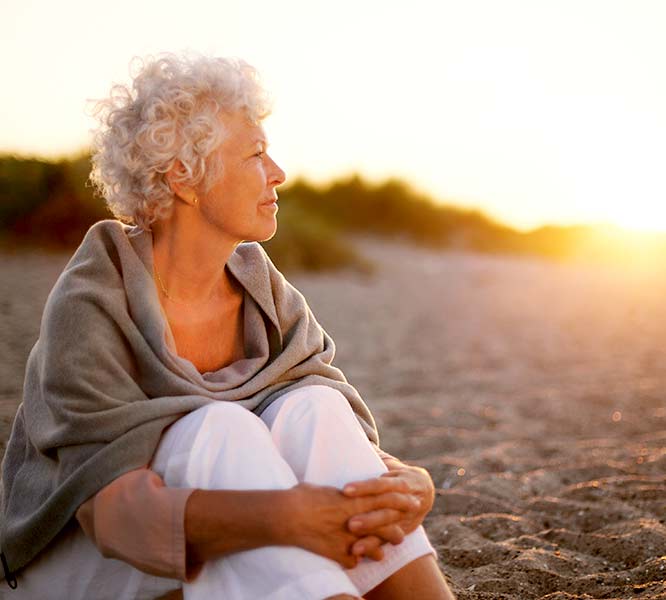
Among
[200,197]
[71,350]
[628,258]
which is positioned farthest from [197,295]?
[628,258]

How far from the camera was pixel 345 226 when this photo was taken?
18.8 metres

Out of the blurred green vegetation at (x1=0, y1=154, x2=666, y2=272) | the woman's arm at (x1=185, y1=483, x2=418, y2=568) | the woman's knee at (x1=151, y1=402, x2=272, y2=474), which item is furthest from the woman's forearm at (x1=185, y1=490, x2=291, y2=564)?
the blurred green vegetation at (x1=0, y1=154, x2=666, y2=272)

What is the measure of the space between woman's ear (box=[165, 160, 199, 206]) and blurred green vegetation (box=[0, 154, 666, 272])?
907 centimetres

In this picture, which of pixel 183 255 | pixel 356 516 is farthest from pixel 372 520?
pixel 183 255

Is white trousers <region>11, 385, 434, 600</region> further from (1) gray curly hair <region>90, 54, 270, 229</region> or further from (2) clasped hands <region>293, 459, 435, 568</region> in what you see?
(1) gray curly hair <region>90, 54, 270, 229</region>

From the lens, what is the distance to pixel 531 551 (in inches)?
115

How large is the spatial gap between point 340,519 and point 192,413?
16.7 inches

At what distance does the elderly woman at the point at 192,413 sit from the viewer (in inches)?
72.2

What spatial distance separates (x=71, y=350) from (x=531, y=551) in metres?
1.72

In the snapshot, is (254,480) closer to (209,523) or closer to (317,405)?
(209,523)

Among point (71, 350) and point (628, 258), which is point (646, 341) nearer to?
point (71, 350)

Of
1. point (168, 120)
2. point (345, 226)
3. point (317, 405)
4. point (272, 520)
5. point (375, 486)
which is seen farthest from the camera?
point (345, 226)

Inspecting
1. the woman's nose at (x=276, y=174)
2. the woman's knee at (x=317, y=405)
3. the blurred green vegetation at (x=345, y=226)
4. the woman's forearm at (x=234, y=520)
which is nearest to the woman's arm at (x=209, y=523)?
the woman's forearm at (x=234, y=520)

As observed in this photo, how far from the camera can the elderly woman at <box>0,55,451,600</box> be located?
1835 millimetres
